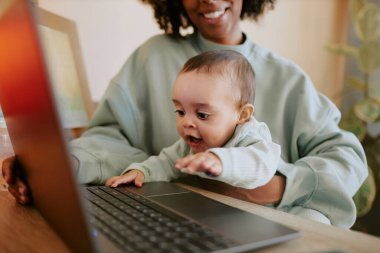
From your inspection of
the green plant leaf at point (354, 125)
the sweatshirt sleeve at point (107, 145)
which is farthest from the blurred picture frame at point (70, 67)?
the green plant leaf at point (354, 125)

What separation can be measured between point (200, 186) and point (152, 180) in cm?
12

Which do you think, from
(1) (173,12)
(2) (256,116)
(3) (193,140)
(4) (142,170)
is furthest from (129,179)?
(1) (173,12)

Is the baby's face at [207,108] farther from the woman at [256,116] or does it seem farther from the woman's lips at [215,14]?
the woman's lips at [215,14]

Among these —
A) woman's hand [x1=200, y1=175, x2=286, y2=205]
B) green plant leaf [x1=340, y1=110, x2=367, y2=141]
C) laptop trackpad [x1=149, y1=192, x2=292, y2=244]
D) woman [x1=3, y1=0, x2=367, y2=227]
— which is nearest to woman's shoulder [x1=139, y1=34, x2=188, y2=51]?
woman [x1=3, y1=0, x2=367, y2=227]

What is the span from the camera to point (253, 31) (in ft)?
7.07

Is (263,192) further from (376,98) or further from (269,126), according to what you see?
(376,98)

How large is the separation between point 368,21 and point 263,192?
4.83 feet

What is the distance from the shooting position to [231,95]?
0.84m

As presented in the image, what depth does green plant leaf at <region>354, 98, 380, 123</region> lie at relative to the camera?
1959mm

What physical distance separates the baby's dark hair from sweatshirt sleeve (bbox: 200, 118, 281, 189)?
0.09 m

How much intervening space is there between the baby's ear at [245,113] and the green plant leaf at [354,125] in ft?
4.26

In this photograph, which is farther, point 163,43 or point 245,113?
point 163,43

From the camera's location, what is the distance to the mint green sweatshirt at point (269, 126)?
0.86 m

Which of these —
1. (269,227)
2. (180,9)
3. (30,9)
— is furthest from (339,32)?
(30,9)
